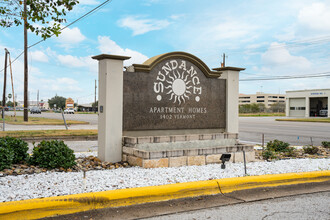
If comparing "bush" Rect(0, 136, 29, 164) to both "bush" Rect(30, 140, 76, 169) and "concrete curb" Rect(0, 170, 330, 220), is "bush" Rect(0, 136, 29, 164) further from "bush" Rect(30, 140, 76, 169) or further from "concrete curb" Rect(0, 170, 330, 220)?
"concrete curb" Rect(0, 170, 330, 220)

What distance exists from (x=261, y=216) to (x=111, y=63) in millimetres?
5009

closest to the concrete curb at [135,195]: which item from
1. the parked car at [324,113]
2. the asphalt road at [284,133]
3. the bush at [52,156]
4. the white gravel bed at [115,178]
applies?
the white gravel bed at [115,178]

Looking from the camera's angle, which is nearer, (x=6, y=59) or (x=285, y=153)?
(x=285, y=153)

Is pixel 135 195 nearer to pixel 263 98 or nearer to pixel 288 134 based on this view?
pixel 288 134

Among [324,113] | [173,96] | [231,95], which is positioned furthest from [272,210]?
[324,113]

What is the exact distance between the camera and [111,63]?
7895 millimetres

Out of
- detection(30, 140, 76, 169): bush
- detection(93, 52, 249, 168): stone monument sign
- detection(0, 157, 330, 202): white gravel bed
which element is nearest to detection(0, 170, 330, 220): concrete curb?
detection(0, 157, 330, 202): white gravel bed

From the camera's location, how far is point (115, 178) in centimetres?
586

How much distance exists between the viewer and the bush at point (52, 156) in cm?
663

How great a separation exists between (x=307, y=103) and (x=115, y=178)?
233 ft

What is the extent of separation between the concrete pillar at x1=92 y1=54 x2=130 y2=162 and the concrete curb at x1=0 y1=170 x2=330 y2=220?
295 centimetres

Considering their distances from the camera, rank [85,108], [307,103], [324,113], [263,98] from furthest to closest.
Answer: [263,98]
[85,108]
[307,103]
[324,113]

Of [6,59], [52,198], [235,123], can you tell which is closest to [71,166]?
[52,198]

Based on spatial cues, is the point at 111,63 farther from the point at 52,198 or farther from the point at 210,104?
the point at 52,198
